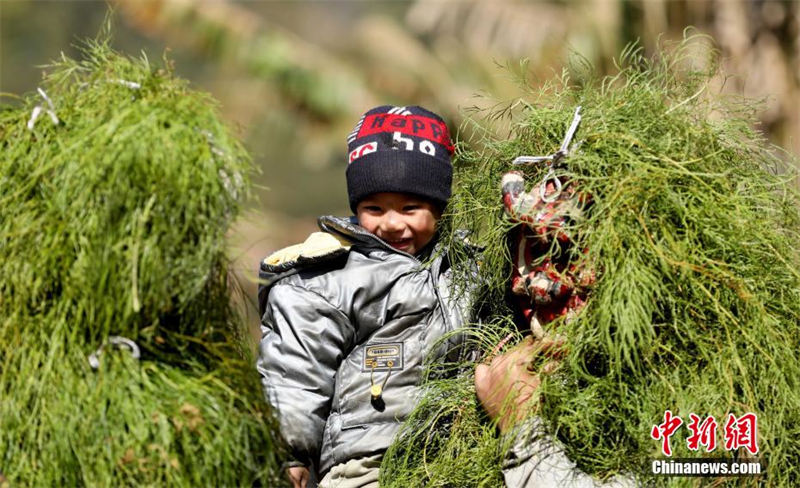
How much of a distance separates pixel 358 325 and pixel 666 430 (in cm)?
80

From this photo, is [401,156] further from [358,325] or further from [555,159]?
[555,159]

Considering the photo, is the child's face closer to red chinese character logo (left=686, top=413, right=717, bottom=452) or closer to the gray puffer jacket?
the gray puffer jacket

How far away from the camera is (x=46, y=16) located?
1538 centimetres

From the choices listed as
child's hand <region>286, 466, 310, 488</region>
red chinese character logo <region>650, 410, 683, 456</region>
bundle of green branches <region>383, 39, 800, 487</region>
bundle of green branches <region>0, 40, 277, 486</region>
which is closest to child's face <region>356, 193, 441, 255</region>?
bundle of green branches <region>383, 39, 800, 487</region>

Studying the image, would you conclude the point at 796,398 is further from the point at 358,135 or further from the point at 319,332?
the point at 358,135

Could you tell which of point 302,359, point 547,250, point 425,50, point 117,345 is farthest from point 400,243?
point 425,50

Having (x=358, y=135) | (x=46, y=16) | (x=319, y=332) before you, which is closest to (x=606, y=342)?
(x=319, y=332)

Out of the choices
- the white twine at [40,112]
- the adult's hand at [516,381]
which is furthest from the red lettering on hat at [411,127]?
the white twine at [40,112]

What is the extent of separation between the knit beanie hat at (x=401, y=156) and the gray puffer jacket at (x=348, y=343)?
162mm

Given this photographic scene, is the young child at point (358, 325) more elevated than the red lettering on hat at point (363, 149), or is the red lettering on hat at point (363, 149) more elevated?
the red lettering on hat at point (363, 149)

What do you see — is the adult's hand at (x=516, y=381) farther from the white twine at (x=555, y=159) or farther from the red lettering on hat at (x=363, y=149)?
the red lettering on hat at (x=363, y=149)

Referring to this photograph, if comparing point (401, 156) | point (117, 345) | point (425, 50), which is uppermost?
point (425, 50)

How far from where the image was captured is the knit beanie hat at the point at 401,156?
2.35m

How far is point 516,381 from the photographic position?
1.87 m
